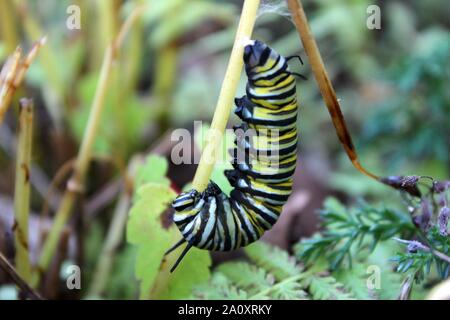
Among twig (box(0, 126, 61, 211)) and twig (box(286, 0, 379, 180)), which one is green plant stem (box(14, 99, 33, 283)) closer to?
twig (box(286, 0, 379, 180))

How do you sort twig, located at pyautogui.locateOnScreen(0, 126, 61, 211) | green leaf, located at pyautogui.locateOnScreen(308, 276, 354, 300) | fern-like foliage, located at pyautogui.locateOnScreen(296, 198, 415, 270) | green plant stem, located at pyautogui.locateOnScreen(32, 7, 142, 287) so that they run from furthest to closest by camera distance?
twig, located at pyautogui.locateOnScreen(0, 126, 61, 211)
green plant stem, located at pyautogui.locateOnScreen(32, 7, 142, 287)
fern-like foliage, located at pyautogui.locateOnScreen(296, 198, 415, 270)
green leaf, located at pyautogui.locateOnScreen(308, 276, 354, 300)

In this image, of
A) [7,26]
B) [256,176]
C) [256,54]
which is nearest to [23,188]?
[256,176]

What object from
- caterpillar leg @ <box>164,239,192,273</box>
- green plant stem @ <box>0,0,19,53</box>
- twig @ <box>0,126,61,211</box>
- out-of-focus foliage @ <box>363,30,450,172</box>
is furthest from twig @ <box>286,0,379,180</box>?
green plant stem @ <box>0,0,19,53</box>

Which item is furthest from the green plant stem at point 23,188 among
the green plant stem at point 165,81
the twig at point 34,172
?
the green plant stem at point 165,81

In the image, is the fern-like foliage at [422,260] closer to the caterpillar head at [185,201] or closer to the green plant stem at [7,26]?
the caterpillar head at [185,201]

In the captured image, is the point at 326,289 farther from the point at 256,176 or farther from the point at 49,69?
the point at 49,69
